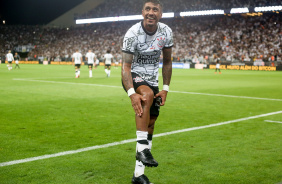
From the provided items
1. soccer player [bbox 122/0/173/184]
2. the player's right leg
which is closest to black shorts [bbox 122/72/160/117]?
soccer player [bbox 122/0/173/184]

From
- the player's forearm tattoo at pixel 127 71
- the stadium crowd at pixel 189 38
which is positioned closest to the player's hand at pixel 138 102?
the player's forearm tattoo at pixel 127 71

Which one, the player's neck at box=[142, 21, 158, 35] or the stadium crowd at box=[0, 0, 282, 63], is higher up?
the stadium crowd at box=[0, 0, 282, 63]

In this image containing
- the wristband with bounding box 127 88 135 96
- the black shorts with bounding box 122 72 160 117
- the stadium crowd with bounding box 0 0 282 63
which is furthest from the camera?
the stadium crowd with bounding box 0 0 282 63

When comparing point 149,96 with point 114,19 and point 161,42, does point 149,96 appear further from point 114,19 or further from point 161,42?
point 114,19

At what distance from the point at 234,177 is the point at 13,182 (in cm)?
268

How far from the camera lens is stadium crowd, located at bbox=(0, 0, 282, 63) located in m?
46.3

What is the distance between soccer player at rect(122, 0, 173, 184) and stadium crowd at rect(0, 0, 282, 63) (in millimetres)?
40842

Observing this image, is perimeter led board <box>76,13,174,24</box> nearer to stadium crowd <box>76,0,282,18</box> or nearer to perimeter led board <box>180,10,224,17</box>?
stadium crowd <box>76,0,282,18</box>

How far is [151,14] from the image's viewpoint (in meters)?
3.99

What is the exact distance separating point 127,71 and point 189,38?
169ft

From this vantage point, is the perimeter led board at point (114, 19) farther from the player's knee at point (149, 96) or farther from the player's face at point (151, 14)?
the player's knee at point (149, 96)

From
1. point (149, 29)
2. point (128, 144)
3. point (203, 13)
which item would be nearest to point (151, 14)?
point (149, 29)

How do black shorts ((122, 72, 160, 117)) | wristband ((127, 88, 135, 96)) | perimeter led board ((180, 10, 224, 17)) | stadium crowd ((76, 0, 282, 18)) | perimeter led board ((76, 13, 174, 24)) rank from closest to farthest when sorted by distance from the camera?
1. wristband ((127, 88, 135, 96))
2. black shorts ((122, 72, 160, 117))
3. stadium crowd ((76, 0, 282, 18))
4. perimeter led board ((180, 10, 224, 17))
5. perimeter led board ((76, 13, 174, 24))

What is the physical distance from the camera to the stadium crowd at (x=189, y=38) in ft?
152
